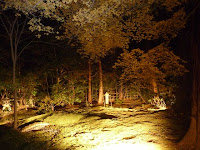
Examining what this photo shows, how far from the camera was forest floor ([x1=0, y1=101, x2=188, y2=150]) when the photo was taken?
16.4 feet

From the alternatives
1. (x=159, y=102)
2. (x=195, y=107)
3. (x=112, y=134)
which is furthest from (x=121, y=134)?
(x=159, y=102)

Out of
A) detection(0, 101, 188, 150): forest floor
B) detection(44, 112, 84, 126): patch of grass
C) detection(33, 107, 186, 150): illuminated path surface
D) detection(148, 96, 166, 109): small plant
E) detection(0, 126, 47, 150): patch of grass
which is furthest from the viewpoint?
detection(148, 96, 166, 109): small plant

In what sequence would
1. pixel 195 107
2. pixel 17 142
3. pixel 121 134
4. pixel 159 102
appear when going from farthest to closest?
pixel 159 102 < pixel 17 142 < pixel 121 134 < pixel 195 107

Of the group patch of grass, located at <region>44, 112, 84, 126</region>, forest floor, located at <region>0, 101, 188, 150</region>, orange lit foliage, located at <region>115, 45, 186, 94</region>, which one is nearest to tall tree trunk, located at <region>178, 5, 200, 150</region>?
forest floor, located at <region>0, 101, 188, 150</region>

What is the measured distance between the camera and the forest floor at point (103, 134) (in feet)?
16.4

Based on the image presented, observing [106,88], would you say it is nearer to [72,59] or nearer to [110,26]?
[72,59]

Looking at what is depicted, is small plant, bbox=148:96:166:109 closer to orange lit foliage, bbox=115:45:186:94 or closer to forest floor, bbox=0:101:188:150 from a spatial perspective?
orange lit foliage, bbox=115:45:186:94

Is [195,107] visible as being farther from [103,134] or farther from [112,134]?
[103,134]

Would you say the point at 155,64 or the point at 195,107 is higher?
the point at 155,64

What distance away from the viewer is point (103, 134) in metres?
5.86

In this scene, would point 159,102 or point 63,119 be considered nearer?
point 63,119

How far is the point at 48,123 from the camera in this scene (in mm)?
8078

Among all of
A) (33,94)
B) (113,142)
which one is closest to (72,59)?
(33,94)

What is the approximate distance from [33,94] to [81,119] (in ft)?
16.9
